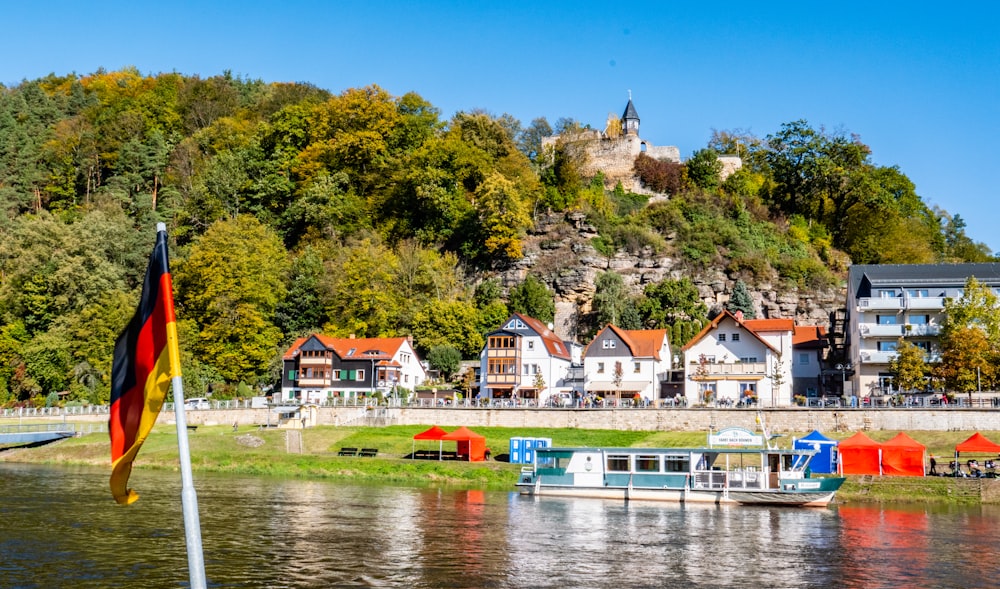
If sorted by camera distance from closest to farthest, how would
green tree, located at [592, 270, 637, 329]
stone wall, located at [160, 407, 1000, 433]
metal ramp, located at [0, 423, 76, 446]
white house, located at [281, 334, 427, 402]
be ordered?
stone wall, located at [160, 407, 1000, 433] < metal ramp, located at [0, 423, 76, 446] < white house, located at [281, 334, 427, 402] < green tree, located at [592, 270, 637, 329]

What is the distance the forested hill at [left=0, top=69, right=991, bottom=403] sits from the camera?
9338cm

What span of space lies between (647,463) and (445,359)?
3972 cm

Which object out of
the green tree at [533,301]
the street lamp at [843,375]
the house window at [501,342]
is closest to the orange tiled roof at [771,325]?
the street lamp at [843,375]

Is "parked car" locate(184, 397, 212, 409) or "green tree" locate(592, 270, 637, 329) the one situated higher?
"green tree" locate(592, 270, 637, 329)

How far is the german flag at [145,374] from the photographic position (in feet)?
32.2

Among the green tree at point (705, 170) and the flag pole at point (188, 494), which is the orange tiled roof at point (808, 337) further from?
the flag pole at point (188, 494)

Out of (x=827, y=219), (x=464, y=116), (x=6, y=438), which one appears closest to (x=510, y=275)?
(x=464, y=116)

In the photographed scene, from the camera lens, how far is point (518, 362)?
84.7 meters

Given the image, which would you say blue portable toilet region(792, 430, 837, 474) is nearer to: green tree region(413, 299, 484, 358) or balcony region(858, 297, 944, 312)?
balcony region(858, 297, 944, 312)

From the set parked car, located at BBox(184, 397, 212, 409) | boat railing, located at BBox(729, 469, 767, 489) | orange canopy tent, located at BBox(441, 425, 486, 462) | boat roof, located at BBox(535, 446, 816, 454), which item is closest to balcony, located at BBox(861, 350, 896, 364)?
boat roof, located at BBox(535, 446, 816, 454)

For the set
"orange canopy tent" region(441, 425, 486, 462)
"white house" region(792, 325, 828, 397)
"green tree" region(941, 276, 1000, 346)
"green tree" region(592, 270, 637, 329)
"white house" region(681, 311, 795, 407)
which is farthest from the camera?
"green tree" region(592, 270, 637, 329)

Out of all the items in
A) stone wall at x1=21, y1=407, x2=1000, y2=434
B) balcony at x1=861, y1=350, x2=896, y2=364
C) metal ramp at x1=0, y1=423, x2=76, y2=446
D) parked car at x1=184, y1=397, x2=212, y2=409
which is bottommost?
metal ramp at x1=0, y1=423, x2=76, y2=446

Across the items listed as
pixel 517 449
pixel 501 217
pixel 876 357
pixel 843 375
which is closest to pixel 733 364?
pixel 843 375

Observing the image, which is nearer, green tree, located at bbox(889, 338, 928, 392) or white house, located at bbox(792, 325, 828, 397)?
green tree, located at bbox(889, 338, 928, 392)
